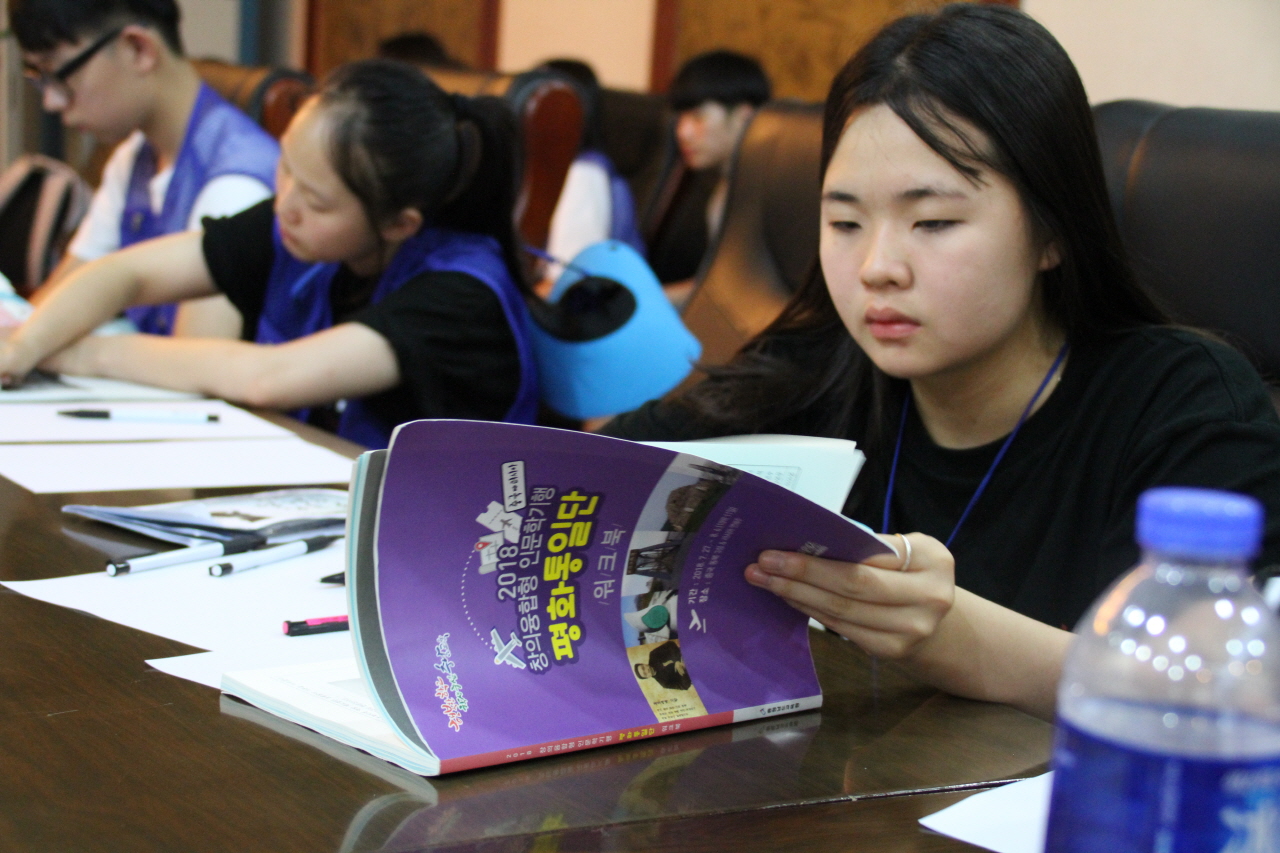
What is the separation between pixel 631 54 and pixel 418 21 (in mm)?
1345

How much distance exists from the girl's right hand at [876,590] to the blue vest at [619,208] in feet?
9.23

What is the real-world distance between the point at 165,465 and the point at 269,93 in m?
2.29

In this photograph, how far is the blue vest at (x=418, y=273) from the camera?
1.76 meters

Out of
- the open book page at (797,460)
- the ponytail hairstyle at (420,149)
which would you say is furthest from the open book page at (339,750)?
the ponytail hairstyle at (420,149)

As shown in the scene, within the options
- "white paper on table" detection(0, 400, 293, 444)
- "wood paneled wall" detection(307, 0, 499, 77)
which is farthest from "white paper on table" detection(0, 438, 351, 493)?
"wood paneled wall" detection(307, 0, 499, 77)

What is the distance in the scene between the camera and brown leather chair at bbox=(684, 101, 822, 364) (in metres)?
1.73

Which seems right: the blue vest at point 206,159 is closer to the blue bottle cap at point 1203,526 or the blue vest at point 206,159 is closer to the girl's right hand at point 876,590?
the girl's right hand at point 876,590

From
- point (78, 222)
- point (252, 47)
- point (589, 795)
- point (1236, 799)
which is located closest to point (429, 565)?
point (589, 795)

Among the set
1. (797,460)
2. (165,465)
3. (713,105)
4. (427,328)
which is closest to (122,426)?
(165,465)

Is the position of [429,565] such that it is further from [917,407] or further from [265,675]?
[917,407]

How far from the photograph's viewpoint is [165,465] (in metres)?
1.21

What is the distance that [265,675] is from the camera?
26.2 inches

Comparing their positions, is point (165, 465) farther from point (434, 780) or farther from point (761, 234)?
point (761, 234)

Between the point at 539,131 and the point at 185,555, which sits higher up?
the point at 539,131
